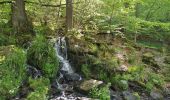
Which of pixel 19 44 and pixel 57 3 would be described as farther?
pixel 57 3

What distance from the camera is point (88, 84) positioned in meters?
13.1

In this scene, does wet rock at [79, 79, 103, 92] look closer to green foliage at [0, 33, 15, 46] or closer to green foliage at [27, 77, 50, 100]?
green foliage at [27, 77, 50, 100]

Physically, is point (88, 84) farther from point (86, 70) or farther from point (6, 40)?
point (6, 40)

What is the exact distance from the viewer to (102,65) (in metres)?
14.7

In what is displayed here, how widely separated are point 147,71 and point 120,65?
183 cm

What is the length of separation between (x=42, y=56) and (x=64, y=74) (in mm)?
1383

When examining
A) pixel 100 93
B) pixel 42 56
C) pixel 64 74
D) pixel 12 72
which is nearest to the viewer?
pixel 12 72

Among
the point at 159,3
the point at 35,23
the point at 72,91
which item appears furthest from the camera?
the point at 159,3

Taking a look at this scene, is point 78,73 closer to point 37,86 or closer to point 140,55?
point 37,86

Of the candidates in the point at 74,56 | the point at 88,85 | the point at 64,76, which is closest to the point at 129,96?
the point at 88,85

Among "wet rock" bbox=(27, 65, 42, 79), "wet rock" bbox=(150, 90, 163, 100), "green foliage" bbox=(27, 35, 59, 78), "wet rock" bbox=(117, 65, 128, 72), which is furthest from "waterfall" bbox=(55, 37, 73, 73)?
"wet rock" bbox=(150, 90, 163, 100)

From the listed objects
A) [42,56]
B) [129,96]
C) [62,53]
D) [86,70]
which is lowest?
[129,96]

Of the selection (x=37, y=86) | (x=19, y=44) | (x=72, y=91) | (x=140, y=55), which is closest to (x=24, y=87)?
(x=37, y=86)

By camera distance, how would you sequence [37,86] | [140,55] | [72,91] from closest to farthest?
[37,86] → [72,91] → [140,55]
